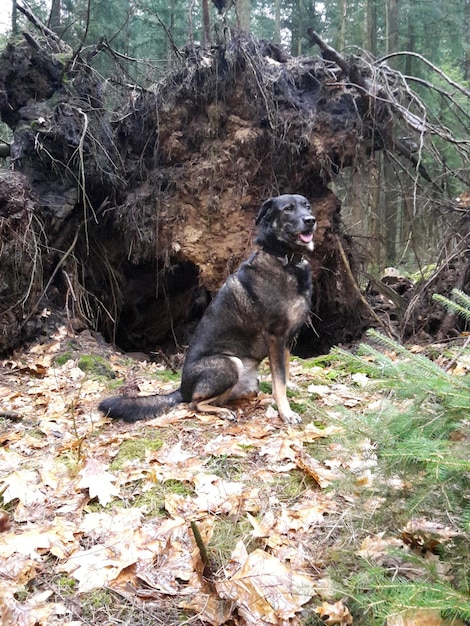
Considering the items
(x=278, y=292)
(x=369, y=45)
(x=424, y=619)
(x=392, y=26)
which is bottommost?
(x=424, y=619)

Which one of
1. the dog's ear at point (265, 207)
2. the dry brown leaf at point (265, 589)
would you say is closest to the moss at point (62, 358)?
the dog's ear at point (265, 207)

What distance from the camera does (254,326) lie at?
4707 millimetres

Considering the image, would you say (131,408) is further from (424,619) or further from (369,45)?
(369,45)

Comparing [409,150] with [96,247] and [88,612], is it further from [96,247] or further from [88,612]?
[88,612]

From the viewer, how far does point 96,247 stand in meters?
8.11

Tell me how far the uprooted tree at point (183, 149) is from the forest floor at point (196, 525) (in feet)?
11.9

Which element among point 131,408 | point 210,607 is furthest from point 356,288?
point 210,607

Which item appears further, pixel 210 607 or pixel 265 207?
pixel 265 207

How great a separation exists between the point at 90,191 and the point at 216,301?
150 inches

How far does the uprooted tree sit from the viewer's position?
7.02 m

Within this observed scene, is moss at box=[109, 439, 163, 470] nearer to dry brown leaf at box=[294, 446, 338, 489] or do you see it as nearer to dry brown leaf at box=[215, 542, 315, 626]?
dry brown leaf at box=[294, 446, 338, 489]

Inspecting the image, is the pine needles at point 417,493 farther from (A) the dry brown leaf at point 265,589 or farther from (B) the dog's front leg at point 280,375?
(B) the dog's front leg at point 280,375

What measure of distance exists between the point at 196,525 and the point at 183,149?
6.45 meters

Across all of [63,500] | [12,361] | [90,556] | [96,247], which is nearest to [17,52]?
[96,247]
